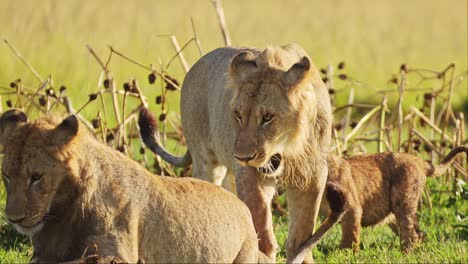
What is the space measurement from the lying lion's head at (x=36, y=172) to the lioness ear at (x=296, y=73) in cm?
172

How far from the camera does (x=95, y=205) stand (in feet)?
17.4

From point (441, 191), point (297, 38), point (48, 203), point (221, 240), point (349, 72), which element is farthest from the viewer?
point (297, 38)

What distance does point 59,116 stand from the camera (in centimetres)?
539

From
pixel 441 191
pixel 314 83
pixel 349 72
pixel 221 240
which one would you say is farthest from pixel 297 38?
pixel 221 240

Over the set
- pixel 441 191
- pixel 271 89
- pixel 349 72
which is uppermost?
pixel 271 89

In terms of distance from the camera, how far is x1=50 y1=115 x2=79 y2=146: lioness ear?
5176 mm

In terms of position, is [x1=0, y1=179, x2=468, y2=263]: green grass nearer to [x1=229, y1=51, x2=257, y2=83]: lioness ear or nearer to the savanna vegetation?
the savanna vegetation

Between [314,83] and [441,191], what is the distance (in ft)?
9.52

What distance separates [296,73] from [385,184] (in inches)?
88.5

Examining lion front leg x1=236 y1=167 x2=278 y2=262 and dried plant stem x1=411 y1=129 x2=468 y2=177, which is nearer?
lion front leg x1=236 y1=167 x2=278 y2=262

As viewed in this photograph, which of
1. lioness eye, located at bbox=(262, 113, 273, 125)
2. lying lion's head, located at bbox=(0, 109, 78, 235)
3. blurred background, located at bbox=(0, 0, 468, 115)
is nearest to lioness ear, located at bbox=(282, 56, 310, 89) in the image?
lioness eye, located at bbox=(262, 113, 273, 125)

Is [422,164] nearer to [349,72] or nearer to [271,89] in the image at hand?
[271,89]

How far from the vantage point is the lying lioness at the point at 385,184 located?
8344mm

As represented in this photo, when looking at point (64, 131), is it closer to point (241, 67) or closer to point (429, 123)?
point (241, 67)
